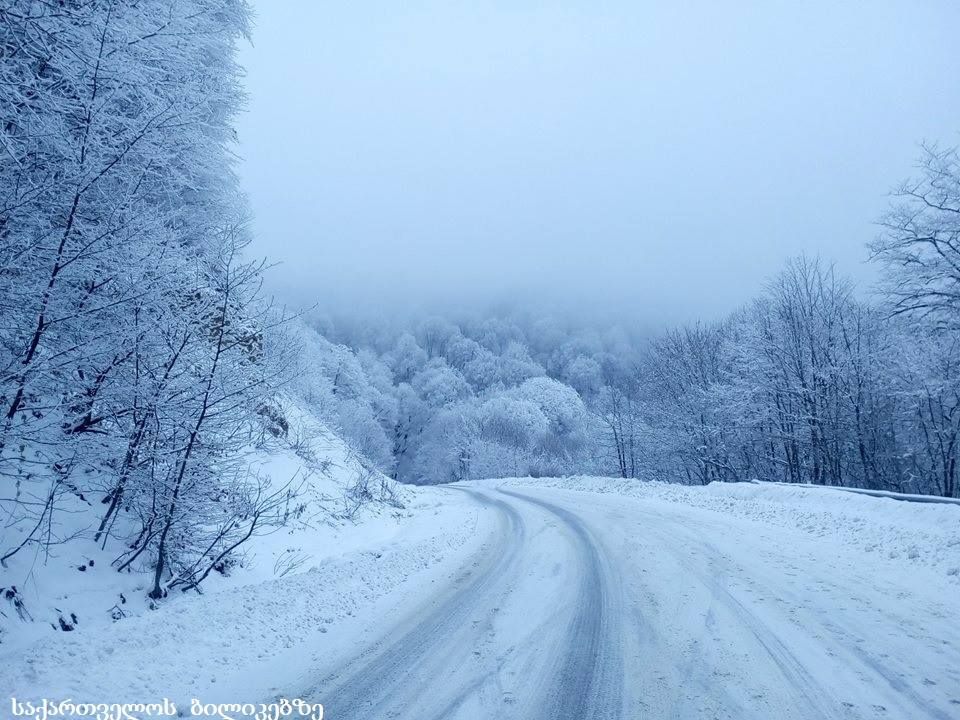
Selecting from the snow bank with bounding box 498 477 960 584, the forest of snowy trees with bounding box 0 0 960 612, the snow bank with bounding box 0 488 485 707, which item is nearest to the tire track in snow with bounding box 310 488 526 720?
the snow bank with bounding box 0 488 485 707

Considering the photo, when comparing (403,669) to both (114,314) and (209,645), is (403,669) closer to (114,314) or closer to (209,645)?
(209,645)

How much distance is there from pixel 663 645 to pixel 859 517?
10224 millimetres

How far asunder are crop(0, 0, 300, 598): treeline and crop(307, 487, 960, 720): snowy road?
3088mm

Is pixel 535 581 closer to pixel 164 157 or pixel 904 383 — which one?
pixel 164 157

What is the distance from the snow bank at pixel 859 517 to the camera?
8.76m

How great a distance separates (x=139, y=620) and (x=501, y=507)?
1606 centimetres

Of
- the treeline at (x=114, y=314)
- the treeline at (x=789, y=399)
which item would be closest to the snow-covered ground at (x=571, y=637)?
the treeline at (x=114, y=314)

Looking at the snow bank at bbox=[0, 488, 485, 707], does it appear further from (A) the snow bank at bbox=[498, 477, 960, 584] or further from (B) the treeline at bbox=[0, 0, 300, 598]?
(A) the snow bank at bbox=[498, 477, 960, 584]

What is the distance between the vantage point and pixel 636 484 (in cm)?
2725

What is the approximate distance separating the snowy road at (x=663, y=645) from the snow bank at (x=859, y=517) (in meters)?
1.04

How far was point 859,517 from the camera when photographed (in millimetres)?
12422

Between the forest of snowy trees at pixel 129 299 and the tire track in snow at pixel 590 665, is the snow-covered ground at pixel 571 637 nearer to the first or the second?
the tire track in snow at pixel 590 665

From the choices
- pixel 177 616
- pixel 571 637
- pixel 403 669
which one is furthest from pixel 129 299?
pixel 571 637

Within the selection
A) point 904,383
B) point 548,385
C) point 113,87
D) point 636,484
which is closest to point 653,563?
point 113,87
